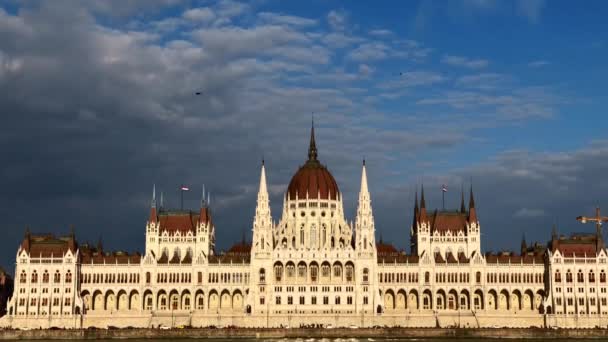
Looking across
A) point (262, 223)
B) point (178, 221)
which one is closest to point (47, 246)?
point (178, 221)

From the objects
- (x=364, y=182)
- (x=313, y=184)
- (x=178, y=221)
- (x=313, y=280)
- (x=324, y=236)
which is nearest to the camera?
(x=313, y=280)

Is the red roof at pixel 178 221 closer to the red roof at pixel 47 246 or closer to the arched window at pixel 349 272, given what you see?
the red roof at pixel 47 246

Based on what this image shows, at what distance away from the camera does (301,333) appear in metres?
131

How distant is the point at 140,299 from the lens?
151 m

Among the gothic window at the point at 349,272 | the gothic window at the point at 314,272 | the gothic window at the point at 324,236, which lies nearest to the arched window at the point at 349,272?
the gothic window at the point at 349,272

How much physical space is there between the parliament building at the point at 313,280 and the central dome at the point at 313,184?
30cm

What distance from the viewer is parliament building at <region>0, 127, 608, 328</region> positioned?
472 ft

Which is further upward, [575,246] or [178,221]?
[178,221]

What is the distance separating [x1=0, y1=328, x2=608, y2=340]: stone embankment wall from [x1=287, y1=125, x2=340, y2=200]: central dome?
31.0m

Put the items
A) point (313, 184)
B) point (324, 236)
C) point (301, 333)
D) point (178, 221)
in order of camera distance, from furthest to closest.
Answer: point (178, 221) → point (313, 184) → point (324, 236) → point (301, 333)

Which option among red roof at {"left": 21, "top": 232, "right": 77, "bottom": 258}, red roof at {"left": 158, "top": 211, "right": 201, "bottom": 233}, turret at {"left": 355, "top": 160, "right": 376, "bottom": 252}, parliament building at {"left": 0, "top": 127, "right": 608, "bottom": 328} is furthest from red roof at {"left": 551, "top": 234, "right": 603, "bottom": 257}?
red roof at {"left": 21, "top": 232, "right": 77, "bottom": 258}

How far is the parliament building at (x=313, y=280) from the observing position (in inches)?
5659

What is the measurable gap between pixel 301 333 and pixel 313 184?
33733 millimetres

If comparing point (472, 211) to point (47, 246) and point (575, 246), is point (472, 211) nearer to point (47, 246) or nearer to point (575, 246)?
point (575, 246)
